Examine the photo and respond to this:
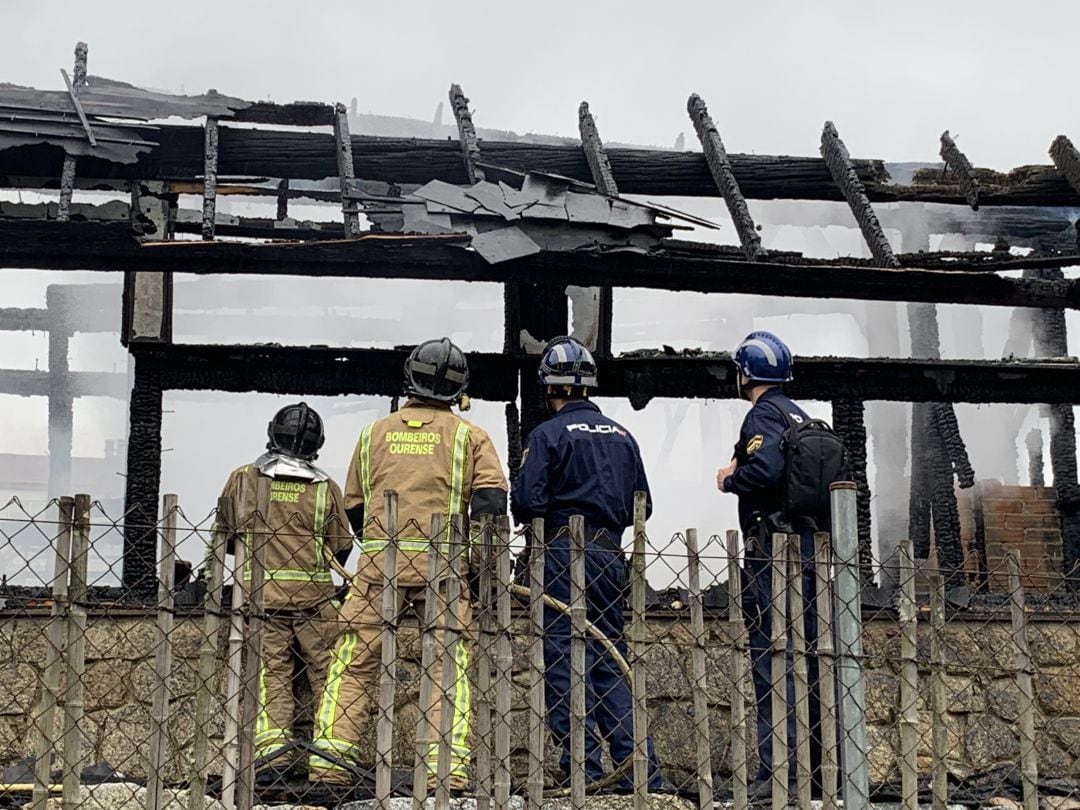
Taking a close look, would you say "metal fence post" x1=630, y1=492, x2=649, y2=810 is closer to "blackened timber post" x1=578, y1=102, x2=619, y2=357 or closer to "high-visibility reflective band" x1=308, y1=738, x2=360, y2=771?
"high-visibility reflective band" x1=308, y1=738, x2=360, y2=771

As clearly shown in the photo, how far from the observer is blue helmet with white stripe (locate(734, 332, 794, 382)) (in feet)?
22.9

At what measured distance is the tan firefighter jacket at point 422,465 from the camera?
6.82 m

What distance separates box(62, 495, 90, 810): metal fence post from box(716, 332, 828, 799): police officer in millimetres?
2758

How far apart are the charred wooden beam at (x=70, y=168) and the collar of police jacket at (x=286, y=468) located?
2132 millimetres

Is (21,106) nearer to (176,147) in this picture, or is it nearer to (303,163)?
(176,147)

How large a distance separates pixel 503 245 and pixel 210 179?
6.66 ft

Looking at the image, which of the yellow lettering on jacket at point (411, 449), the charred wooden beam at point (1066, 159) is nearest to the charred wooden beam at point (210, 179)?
the yellow lettering on jacket at point (411, 449)

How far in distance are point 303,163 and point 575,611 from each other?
5395mm

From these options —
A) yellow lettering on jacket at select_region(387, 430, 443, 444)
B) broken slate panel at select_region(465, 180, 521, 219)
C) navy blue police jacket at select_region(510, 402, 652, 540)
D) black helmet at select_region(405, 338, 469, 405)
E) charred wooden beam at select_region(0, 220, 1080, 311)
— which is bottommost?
navy blue police jacket at select_region(510, 402, 652, 540)

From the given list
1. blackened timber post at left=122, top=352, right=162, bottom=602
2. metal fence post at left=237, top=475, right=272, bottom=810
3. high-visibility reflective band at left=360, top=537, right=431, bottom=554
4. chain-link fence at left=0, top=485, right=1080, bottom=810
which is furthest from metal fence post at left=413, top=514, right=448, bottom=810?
blackened timber post at left=122, top=352, right=162, bottom=602

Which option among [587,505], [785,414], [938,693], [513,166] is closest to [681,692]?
[587,505]

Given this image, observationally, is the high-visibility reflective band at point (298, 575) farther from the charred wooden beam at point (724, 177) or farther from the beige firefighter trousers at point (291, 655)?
the charred wooden beam at point (724, 177)

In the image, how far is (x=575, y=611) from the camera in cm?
536

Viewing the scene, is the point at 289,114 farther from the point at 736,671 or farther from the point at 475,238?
the point at 736,671
